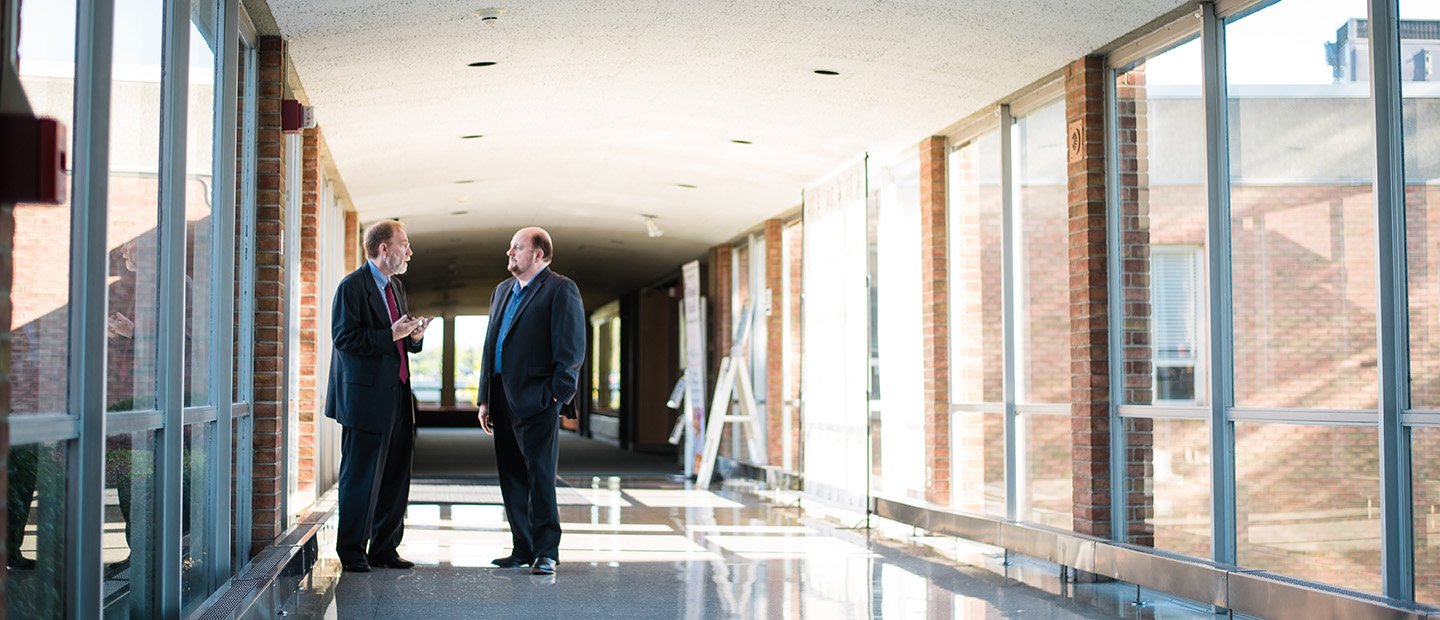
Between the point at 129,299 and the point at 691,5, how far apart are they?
10.7ft

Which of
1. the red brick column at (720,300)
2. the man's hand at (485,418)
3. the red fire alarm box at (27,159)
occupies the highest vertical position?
the red brick column at (720,300)

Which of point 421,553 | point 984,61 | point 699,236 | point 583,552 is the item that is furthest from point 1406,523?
point 699,236

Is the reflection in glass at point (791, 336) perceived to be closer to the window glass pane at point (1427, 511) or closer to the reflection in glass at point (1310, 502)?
the reflection in glass at point (1310, 502)

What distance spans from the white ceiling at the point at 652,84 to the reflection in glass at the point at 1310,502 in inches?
75.7

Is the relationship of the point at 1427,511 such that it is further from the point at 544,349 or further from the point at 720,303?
the point at 720,303

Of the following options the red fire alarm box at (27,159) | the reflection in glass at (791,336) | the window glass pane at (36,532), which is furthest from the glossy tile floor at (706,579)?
the reflection in glass at (791,336)

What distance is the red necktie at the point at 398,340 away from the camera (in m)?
6.30

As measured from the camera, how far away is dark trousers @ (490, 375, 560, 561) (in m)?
6.22

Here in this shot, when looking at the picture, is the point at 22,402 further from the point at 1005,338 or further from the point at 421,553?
the point at 1005,338

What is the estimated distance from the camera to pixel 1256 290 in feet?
21.4

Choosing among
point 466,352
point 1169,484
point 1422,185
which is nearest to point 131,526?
point 1422,185

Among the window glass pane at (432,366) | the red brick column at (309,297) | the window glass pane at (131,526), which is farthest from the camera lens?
the window glass pane at (432,366)

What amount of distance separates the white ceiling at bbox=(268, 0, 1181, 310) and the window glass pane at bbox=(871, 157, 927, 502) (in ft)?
1.54

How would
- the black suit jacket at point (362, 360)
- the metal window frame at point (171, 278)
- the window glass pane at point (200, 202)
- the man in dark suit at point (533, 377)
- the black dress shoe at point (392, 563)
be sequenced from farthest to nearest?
the black dress shoe at point (392, 563) < the man in dark suit at point (533, 377) < the black suit jacket at point (362, 360) < the window glass pane at point (200, 202) < the metal window frame at point (171, 278)
